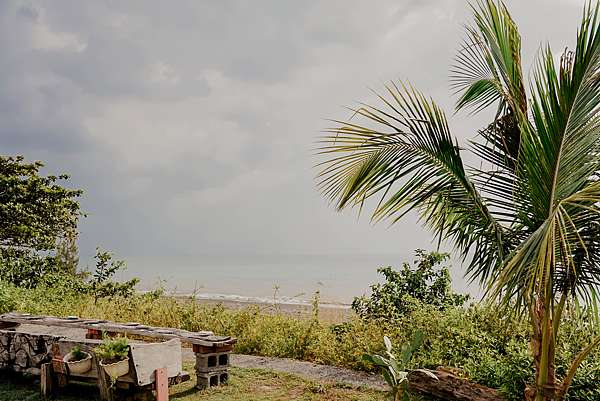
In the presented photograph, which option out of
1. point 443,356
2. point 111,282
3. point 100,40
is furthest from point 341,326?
point 111,282

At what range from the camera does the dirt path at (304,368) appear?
5.61 m

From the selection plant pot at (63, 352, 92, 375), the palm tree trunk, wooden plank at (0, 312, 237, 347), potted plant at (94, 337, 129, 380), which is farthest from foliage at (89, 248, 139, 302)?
the palm tree trunk

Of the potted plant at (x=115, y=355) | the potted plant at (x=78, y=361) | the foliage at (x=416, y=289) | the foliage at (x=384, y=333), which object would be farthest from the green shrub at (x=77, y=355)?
the foliage at (x=416, y=289)

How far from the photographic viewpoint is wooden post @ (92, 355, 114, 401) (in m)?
4.68

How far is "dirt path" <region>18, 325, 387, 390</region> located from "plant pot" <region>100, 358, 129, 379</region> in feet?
6.52

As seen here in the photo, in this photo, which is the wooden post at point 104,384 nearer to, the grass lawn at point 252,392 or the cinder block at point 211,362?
the grass lawn at point 252,392

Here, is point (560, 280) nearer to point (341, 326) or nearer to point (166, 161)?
point (341, 326)

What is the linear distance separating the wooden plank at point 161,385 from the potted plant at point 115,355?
284mm

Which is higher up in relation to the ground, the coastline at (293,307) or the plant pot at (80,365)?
the coastline at (293,307)

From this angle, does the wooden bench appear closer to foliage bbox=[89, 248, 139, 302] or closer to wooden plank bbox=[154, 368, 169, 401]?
wooden plank bbox=[154, 368, 169, 401]

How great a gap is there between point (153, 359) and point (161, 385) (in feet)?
0.81

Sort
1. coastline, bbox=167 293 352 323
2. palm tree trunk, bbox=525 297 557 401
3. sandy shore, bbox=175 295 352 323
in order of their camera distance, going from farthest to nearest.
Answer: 1. coastline, bbox=167 293 352 323
2. sandy shore, bbox=175 295 352 323
3. palm tree trunk, bbox=525 297 557 401

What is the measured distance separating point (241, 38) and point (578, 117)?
5020 millimetres

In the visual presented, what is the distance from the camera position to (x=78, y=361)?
16.0 feet
